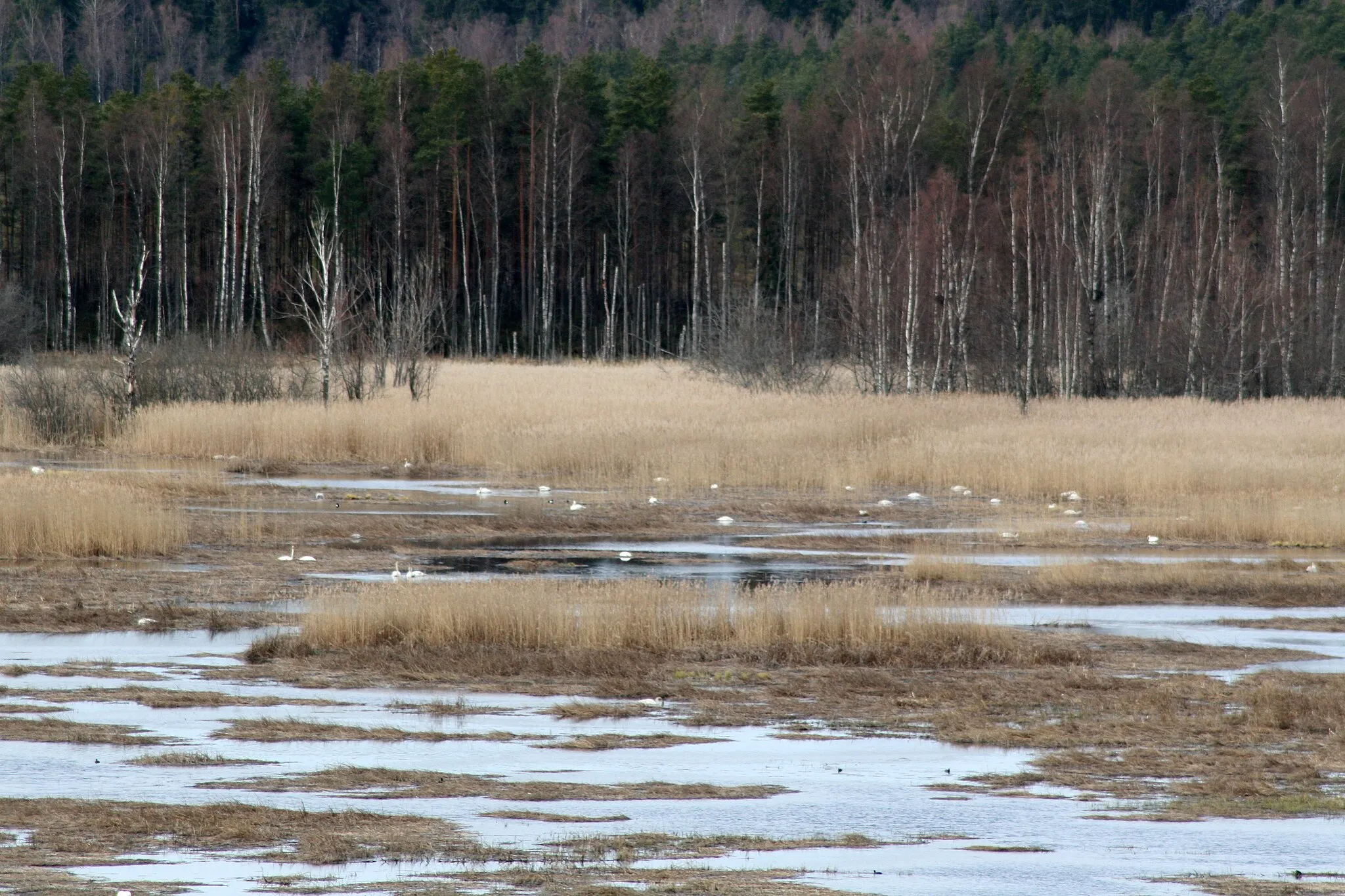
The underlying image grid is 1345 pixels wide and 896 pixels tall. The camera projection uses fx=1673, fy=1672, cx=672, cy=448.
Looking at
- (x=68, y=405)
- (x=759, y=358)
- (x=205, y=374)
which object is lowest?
(x=68, y=405)

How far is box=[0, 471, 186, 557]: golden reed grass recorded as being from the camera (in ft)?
67.3

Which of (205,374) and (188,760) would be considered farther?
(205,374)

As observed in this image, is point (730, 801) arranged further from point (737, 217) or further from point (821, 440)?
point (737, 217)

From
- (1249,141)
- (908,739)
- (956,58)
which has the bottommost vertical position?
(908,739)

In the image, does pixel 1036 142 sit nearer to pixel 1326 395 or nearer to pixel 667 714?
pixel 1326 395

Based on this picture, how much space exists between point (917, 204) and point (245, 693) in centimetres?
4770

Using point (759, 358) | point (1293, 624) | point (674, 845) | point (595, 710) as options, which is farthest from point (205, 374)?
point (674, 845)

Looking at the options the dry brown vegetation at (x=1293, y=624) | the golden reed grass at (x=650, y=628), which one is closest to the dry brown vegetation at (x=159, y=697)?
the golden reed grass at (x=650, y=628)

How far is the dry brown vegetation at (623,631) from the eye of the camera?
14281 millimetres

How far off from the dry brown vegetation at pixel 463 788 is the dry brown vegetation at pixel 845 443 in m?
17.5

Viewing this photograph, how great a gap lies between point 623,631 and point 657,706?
2398mm

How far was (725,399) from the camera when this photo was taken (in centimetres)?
4234

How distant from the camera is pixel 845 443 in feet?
114

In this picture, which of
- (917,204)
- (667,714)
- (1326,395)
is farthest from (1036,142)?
(667,714)
